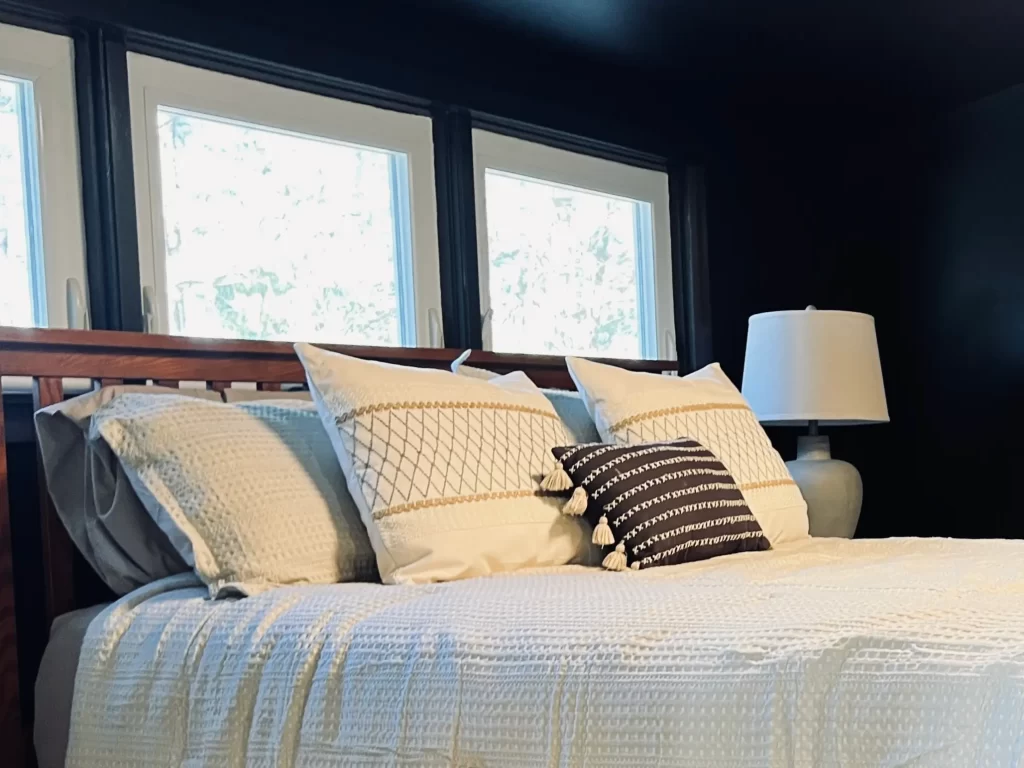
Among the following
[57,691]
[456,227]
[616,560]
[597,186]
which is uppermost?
[597,186]

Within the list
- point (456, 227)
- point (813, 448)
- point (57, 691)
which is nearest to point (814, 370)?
point (813, 448)

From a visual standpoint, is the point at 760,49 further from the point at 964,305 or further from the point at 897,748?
the point at 897,748

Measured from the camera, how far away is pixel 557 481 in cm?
185

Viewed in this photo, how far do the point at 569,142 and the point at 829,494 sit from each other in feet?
4.33

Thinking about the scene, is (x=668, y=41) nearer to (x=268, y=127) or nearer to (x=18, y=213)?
(x=268, y=127)

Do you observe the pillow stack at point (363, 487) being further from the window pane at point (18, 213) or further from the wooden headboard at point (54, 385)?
the window pane at point (18, 213)

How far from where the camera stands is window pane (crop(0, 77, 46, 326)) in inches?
80.6

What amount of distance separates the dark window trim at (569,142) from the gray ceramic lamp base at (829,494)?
1126mm

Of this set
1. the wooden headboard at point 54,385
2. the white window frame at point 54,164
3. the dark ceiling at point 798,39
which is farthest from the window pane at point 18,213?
the dark ceiling at point 798,39

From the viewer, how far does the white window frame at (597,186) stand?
9.66 feet

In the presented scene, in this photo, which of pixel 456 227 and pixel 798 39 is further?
pixel 798 39

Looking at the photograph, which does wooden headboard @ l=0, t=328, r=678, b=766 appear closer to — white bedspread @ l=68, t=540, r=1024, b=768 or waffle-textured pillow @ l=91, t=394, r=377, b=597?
waffle-textured pillow @ l=91, t=394, r=377, b=597

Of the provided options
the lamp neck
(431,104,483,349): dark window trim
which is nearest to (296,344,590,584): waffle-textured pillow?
(431,104,483,349): dark window trim

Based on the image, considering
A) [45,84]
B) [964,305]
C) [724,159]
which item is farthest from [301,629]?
[964,305]
